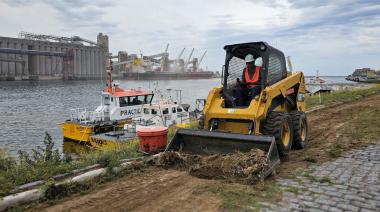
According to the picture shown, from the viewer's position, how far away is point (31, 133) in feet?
75.4

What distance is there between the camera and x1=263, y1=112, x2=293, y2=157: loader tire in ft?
22.5

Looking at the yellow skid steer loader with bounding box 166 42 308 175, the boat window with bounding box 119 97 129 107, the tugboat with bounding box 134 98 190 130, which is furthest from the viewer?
the boat window with bounding box 119 97 129 107

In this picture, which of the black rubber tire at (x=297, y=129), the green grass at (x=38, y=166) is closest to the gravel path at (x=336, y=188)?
the black rubber tire at (x=297, y=129)

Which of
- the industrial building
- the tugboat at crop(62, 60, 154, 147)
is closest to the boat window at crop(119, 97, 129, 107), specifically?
the tugboat at crop(62, 60, 154, 147)

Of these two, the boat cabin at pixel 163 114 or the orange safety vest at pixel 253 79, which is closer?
the orange safety vest at pixel 253 79

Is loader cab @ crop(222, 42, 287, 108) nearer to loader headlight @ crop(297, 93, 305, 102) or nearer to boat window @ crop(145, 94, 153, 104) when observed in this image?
loader headlight @ crop(297, 93, 305, 102)

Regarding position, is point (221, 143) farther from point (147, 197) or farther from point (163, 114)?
point (163, 114)

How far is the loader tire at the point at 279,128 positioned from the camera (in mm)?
6863

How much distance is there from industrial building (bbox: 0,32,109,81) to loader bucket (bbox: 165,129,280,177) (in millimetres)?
A: 93908

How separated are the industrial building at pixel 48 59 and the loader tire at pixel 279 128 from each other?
9473 cm

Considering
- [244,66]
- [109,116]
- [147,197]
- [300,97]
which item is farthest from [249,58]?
[109,116]

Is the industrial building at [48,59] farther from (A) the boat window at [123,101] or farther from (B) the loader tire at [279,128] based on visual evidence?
(B) the loader tire at [279,128]

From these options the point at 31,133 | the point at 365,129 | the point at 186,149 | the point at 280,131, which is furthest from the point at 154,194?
the point at 31,133

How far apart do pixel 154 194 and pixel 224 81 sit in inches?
141
